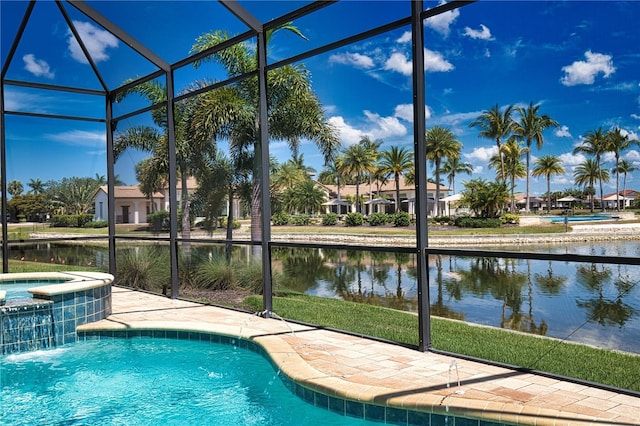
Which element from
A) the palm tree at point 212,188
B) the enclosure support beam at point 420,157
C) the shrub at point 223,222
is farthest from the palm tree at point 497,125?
the shrub at point 223,222

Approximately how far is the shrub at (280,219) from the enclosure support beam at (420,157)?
709 centimetres

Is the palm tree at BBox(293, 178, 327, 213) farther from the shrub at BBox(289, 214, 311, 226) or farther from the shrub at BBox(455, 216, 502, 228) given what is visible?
the shrub at BBox(455, 216, 502, 228)

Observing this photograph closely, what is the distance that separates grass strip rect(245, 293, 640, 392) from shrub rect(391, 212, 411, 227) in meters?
1.18

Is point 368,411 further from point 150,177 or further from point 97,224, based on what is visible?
point 97,224

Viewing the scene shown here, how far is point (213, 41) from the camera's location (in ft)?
33.9

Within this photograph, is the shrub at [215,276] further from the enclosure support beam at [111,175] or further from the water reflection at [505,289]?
the enclosure support beam at [111,175]

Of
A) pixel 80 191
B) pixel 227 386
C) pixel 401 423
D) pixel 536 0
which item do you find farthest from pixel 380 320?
pixel 80 191

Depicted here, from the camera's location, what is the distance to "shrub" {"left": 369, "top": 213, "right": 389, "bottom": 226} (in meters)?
7.63

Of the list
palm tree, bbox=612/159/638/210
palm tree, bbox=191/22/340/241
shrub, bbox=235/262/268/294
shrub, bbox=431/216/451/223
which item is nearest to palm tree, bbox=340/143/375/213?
palm tree, bbox=191/22/340/241

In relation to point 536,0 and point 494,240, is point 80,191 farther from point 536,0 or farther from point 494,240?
point 536,0

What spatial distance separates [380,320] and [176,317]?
8.04ft

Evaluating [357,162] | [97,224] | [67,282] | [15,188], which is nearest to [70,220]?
[97,224]

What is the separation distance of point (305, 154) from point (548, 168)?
589 cm

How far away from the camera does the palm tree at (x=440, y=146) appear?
8523 millimetres
